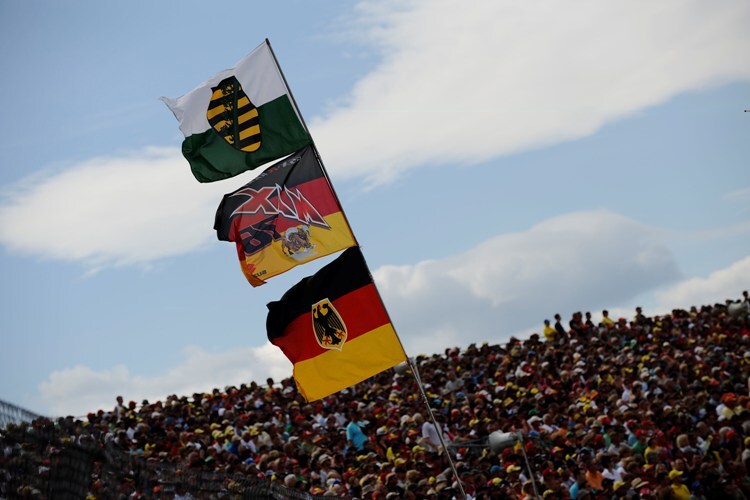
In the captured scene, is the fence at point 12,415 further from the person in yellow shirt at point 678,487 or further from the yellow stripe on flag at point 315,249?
the person in yellow shirt at point 678,487

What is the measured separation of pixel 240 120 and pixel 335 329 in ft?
8.66

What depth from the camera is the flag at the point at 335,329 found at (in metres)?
12.2

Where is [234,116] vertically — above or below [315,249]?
above

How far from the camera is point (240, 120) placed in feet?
41.7

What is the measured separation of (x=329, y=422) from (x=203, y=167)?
11380mm

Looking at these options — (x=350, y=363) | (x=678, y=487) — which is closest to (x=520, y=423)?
(x=678, y=487)

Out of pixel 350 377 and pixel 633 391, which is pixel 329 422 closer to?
pixel 633 391

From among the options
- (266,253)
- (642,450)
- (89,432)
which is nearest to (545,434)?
(642,450)

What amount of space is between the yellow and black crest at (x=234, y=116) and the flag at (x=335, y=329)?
1735mm

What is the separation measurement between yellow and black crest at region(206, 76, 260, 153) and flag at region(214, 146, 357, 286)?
56cm

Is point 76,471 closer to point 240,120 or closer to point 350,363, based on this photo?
point 350,363

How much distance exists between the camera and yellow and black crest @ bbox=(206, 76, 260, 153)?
12656mm

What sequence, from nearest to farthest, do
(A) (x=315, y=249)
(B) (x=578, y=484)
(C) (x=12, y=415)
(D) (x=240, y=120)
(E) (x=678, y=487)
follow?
(C) (x=12, y=415)
(A) (x=315, y=249)
(D) (x=240, y=120)
(E) (x=678, y=487)
(B) (x=578, y=484)


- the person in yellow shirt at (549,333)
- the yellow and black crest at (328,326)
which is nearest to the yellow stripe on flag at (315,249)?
the yellow and black crest at (328,326)
